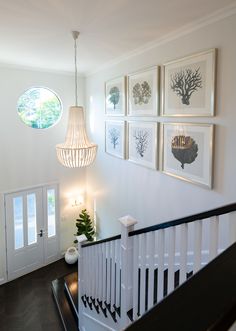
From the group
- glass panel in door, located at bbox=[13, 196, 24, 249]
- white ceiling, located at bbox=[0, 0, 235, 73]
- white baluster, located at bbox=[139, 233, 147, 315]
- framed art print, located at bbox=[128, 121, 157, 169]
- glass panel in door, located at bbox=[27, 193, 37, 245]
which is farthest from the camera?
glass panel in door, located at bbox=[27, 193, 37, 245]

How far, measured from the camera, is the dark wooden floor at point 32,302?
4656mm

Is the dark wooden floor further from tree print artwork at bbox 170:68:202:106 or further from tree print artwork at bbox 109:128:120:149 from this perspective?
tree print artwork at bbox 170:68:202:106

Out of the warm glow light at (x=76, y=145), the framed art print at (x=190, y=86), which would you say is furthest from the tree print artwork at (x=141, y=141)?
the warm glow light at (x=76, y=145)

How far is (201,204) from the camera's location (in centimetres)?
307

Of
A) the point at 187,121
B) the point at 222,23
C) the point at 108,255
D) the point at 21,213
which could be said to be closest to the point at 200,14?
the point at 222,23

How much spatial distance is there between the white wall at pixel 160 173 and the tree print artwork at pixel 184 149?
26cm

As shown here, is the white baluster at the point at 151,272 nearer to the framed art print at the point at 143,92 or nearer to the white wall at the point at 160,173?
the white wall at the point at 160,173

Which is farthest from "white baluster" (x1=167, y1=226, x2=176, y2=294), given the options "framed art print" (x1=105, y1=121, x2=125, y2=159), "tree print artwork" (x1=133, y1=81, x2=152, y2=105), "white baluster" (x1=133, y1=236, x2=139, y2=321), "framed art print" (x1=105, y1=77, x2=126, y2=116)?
"framed art print" (x1=105, y1=77, x2=126, y2=116)

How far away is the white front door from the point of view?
5.93m

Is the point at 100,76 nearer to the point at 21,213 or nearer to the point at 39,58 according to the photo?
the point at 39,58

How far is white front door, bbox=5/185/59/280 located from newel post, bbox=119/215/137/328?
Answer: 4.08m

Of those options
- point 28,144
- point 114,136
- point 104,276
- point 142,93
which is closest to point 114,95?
point 114,136

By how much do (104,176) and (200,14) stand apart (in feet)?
12.4

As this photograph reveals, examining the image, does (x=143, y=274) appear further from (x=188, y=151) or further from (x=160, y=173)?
(x=160, y=173)
